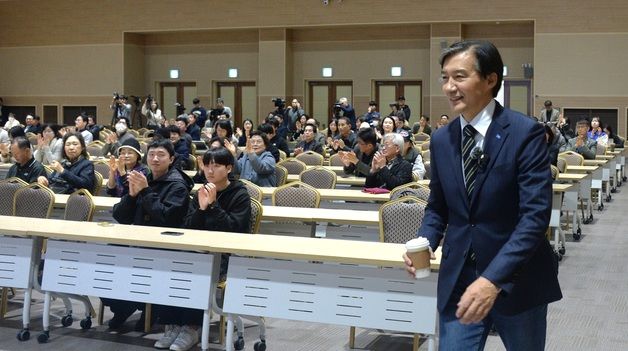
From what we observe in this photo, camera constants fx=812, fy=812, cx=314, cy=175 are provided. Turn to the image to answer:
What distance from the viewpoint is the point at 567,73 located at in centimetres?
2044

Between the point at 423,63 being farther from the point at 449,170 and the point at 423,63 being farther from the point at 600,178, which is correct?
the point at 449,170

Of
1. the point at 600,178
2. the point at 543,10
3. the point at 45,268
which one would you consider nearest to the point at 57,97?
the point at 543,10

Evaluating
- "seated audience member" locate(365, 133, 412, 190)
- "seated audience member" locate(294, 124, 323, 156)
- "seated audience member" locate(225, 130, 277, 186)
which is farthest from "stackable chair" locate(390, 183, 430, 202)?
"seated audience member" locate(294, 124, 323, 156)

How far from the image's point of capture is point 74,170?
736 cm

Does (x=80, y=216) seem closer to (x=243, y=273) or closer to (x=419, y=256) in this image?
(x=243, y=273)

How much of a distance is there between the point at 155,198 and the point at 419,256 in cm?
306

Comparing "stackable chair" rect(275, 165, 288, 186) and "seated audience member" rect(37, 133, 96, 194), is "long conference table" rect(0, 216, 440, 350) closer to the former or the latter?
"seated audience member" rect(37, 133, 96, 194)

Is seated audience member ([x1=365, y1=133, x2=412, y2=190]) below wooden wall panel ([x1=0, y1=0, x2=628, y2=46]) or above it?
below

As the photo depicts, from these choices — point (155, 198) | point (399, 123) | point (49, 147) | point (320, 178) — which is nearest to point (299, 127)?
point (399, 123)

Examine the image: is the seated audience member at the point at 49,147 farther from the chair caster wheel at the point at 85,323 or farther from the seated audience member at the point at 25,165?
the chair caster wheel at the point at 85,323

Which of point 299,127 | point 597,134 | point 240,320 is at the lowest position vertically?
point 240,320

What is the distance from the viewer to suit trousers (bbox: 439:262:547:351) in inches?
91.0

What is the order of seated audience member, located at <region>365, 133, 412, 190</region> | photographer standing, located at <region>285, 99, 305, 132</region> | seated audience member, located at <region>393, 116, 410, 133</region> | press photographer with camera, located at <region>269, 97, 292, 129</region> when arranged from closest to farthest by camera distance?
1. seated audience member, located at <region>365, 133, 412, 190</region>
2. seated audience member, located at <region>393, 116, 410, 133</region>
3. photographer standing, located at <region>285, 99, 305, 132</region>
4. press photographer with camera, located at <region>269, 97, 292, 129</region>

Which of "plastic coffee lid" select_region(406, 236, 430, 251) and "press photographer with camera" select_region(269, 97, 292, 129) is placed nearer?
"plastic coffee lid" select_region(406, 236, 430, 251)
